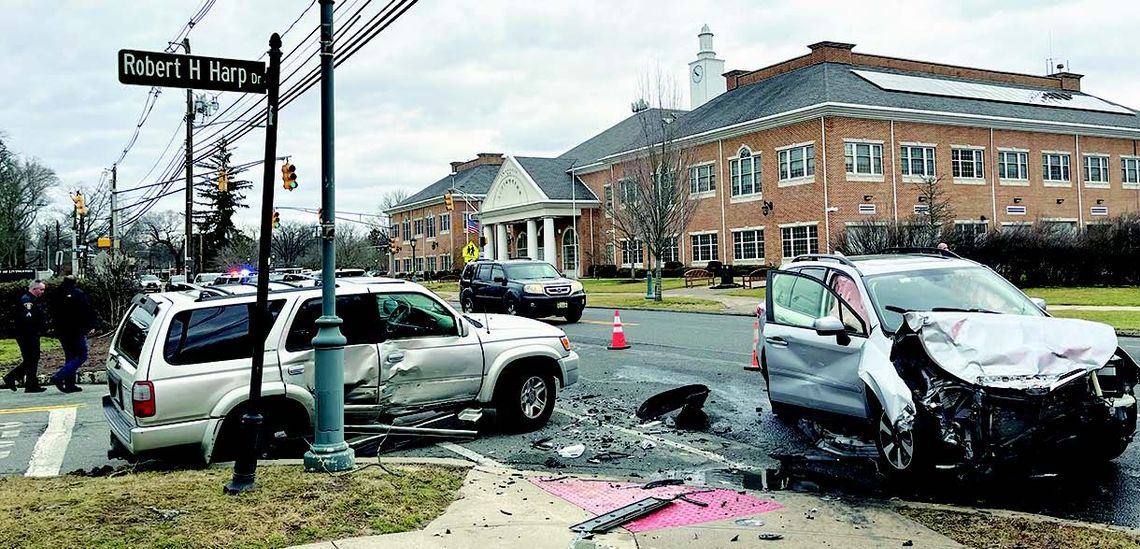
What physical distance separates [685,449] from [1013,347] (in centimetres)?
316

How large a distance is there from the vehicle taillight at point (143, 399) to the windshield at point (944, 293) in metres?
5.74

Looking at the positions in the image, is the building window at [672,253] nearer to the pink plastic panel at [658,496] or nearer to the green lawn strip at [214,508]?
the pink plastic panel at [658,496]

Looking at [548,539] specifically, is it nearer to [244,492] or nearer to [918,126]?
[244,492]

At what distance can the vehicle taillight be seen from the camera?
6922mm

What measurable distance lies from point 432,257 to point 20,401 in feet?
212

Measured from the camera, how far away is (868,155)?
40.4m

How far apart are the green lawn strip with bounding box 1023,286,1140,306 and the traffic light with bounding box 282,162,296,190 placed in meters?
21.2

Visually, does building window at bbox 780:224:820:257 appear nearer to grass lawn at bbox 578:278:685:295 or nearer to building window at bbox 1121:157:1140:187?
grass lawn at bbox 578:278:685:295

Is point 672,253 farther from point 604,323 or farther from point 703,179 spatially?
point 604,323

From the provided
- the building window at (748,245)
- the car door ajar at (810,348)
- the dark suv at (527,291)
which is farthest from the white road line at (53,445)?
the building window at (748,245)

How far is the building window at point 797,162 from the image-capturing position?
40.2 m

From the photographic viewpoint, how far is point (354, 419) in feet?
26.6

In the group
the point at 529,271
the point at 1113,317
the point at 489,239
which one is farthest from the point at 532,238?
the point at 1113,317

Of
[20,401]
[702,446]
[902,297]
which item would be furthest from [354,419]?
[20,401]
